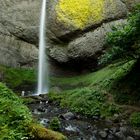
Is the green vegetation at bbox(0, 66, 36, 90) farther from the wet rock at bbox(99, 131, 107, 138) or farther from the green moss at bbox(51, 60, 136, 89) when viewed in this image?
the wet rock at bbox(99, 131, 107, 138)

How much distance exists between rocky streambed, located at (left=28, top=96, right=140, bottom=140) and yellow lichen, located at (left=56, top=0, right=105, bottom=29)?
1115 centimetres

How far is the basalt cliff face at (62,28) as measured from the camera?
3247 centimetres

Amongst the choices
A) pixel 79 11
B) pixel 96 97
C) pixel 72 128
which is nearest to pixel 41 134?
pixel 72 128

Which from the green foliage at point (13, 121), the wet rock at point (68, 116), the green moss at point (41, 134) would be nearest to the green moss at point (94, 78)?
the wet rock at point (68, 116)

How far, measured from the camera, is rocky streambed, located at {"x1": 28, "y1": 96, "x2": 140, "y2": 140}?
16.8 meters

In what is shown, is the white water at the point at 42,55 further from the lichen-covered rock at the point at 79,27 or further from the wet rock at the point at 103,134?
the wet rock at the point at 103,134

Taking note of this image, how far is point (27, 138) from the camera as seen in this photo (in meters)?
10.5

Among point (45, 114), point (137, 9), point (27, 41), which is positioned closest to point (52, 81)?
point (27, 41)

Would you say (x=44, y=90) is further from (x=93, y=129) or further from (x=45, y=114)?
(x=93, y=129)

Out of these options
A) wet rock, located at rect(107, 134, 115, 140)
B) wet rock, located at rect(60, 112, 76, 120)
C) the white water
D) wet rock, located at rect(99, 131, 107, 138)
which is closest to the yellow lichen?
the white water

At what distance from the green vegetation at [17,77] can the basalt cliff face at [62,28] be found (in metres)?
1.43

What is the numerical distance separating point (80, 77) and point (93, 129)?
45.7 feet

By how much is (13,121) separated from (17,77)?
1929cm

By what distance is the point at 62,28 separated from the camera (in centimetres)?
3234
